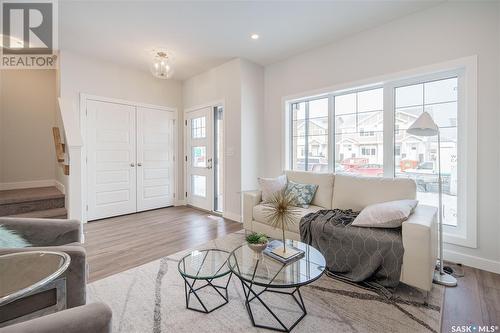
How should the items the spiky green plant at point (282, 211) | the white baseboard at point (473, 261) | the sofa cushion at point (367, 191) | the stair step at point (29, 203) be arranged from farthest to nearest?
the stair step at point (29, 203), the sofa cushion at point (367, 191), the white baseboard at point (473, 261), the spiky green plant at point (282, 211)

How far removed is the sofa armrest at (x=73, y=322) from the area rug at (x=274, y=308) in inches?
32.8

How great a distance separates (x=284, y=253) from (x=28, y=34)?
4.32 meters

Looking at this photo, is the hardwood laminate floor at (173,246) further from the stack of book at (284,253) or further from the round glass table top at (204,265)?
the stack of book at (284,253)

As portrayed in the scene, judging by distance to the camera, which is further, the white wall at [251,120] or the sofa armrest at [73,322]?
the white wall at [251,120]

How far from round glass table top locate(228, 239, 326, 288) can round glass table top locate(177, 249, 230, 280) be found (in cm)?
10

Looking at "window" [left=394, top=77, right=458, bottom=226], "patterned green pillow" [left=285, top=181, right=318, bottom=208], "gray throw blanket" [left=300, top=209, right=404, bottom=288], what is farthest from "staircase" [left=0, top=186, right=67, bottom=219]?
"window" [left=394, top=77, right=458, bottom=226]

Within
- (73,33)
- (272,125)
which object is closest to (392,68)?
(272,125)

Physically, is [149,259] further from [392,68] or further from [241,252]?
[392,68]

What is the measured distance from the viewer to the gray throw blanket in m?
1.96

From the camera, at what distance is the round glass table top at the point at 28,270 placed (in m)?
1.08

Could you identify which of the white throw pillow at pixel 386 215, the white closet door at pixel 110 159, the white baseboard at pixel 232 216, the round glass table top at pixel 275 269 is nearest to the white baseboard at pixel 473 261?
the white throw pillow at pixel 386 215

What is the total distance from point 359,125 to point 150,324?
3.24 metres

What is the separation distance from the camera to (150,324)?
5.32 feet

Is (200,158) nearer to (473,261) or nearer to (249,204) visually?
(249,204)
